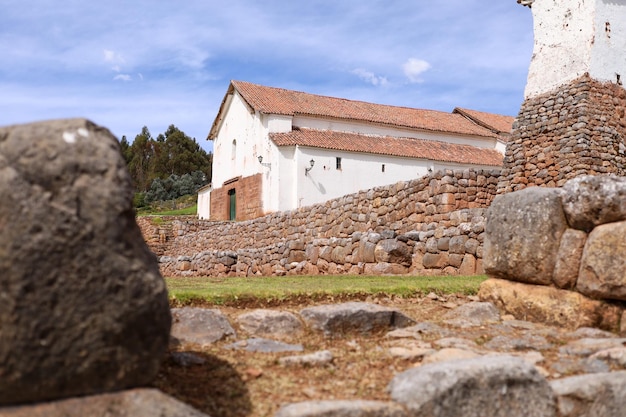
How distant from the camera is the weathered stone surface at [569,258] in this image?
5309 millimetres

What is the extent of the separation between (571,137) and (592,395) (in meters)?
11.9

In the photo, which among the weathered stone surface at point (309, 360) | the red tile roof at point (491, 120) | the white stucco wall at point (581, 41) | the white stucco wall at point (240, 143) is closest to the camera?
the weathered stone surface at point (309, 360)

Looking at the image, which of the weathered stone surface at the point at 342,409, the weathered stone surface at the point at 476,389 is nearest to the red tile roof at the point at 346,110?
the weathered stone surface at the point at 476,389

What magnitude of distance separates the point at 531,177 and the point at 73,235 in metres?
14.2

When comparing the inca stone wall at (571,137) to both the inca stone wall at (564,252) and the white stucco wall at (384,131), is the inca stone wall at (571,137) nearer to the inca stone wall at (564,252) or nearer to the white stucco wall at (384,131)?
the inca stone wall at (564,252)

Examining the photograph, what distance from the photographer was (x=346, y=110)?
3197 centimetres

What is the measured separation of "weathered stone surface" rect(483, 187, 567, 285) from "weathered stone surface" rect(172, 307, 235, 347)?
8.73 feet

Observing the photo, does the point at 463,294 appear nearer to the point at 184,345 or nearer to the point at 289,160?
the point at 184,345

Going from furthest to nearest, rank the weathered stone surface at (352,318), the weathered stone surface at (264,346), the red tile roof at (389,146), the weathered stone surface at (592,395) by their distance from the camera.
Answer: the red tile roof at (389,146), the weathered stone surface at (352,318), the weathered stone surface at (264,346), the weathered stone surface at (592,395)

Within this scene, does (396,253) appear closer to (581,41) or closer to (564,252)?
(564,252)

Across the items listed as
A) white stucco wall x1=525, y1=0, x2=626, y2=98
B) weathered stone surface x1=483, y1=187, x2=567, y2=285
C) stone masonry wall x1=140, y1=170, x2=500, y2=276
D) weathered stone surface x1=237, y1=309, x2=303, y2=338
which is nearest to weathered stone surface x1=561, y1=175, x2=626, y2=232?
weathered stone surface x1=483, y1=187, x2=567, y2=285

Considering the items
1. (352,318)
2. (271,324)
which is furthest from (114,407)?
(352,318)

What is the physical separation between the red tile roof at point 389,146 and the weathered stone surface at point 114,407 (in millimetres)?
25360

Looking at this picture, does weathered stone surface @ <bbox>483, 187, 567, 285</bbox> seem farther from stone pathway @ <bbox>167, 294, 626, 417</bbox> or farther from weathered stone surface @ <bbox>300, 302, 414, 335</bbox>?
weathered stone surface @ <bbox>300, 302, 414, 335</bbox>
